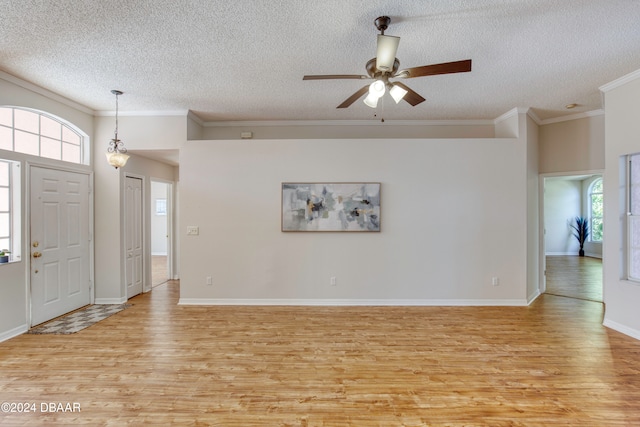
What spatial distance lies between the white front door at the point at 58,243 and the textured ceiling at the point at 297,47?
1174mm

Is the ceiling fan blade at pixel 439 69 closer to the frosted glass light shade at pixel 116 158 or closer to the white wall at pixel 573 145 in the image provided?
the frosted glass light shade at pixel 116 158

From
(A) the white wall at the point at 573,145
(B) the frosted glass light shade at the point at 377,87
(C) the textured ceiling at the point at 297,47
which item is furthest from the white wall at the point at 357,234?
(B) the frosted glass light shade at the point at 377,87

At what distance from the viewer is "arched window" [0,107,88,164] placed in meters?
3.37

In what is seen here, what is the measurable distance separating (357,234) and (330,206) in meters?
0.59

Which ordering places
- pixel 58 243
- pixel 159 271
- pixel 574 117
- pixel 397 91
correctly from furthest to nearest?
pixel 159 271
pixel 574 117
pixel 58 243
pixel 397 91

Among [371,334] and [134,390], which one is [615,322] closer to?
[371,334]

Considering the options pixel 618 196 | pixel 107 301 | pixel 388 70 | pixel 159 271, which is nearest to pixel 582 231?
pixel 618 196

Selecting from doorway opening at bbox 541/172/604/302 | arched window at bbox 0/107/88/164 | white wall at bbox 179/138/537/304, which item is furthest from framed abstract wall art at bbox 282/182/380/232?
doorway opening at bbox 541/172/604/302

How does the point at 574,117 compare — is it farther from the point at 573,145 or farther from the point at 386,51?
the point at 386,51

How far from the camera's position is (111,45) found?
2754 millimetres

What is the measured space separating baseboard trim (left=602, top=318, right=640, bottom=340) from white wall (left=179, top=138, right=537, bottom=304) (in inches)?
40.2

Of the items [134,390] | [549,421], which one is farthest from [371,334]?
[134,390]

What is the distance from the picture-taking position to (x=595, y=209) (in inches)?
376

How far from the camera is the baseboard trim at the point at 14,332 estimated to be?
329 cm
